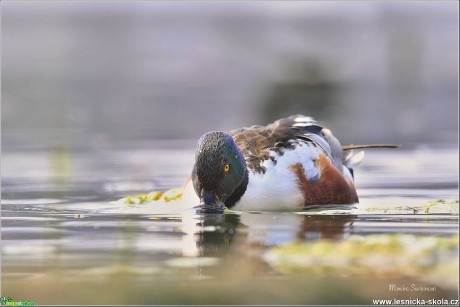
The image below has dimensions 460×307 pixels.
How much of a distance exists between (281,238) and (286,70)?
1165cm

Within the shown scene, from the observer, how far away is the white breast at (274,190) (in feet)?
27.0

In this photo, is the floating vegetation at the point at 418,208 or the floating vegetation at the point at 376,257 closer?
Result: the floating vegetation at the point at 376,257

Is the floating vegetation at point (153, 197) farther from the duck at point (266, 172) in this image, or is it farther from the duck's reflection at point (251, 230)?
the duck's reflection at point (251, 230)

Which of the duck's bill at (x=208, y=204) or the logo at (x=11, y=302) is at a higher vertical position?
the duck's bill at (x=208, y=204)

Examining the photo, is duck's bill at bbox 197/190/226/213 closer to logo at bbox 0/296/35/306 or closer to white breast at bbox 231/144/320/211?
white breast at bbox 231/144/320/211

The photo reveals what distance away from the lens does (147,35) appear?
19.6 meters

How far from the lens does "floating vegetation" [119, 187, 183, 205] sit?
9047 mm

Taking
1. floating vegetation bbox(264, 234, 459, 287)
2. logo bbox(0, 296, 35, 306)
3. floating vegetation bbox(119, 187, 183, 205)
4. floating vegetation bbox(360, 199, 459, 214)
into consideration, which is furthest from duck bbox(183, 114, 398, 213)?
logo bbox(0, 296, 35, 306)

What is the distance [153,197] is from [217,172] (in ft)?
4.59

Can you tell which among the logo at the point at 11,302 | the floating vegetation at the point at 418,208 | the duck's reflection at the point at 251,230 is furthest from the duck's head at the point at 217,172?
the logo at the point at 11,302

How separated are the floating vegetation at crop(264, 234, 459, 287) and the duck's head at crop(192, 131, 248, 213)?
4.98 ft

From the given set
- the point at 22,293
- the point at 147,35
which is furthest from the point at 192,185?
the point at 147,35

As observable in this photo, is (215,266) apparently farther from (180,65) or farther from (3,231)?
(180,65)

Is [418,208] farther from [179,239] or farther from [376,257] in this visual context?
[179,239]
